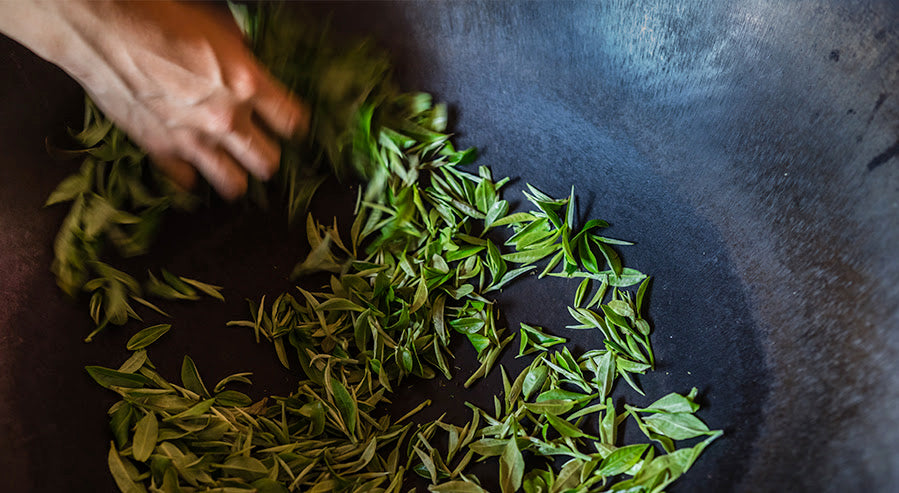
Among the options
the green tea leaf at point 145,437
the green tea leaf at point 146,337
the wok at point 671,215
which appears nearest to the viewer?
the wok at point 671,215

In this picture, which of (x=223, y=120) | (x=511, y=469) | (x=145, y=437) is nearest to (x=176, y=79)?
(x=223, y=120)

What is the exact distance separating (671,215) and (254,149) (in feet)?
1.98

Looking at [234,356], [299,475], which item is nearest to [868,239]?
[299,475]

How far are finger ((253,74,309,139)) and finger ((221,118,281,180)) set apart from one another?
23mm

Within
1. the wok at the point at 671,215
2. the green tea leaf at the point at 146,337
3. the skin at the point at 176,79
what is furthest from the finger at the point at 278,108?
the green tea leaf at the point at 146,337

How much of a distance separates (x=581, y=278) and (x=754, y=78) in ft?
1.16

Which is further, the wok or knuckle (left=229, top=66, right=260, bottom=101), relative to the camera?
knuckle (left=229, top=66, right=260, bottom=101)

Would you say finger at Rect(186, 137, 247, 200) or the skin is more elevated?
the skin

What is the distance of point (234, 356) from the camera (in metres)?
0.89

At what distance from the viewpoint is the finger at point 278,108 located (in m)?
0.86

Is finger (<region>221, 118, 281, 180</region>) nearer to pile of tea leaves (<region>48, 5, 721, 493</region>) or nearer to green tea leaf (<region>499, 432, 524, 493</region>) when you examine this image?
pile of tea leaves (<region>48, 5, 721, 493</region>)

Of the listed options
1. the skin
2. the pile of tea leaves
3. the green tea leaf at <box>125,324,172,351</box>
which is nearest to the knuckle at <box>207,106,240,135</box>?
the skin

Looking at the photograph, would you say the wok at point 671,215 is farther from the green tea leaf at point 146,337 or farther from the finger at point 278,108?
the finger at point 278,108

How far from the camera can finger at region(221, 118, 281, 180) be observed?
0.86 m
